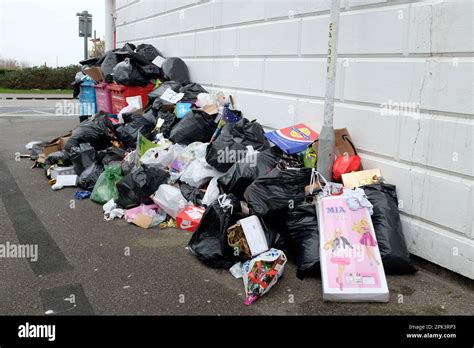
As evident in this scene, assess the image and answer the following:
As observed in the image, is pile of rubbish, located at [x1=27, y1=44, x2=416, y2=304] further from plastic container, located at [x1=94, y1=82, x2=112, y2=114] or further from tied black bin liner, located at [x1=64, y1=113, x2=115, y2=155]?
plastic container, located at [x1=94, y1=82, x2=112, y2=114]

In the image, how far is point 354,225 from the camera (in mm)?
3467

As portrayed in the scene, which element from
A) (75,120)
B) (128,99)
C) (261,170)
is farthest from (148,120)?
(75,120)

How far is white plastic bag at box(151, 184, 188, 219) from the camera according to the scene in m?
4.73

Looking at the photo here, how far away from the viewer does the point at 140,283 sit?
11.4 feet

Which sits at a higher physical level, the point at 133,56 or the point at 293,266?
the point at 133,56

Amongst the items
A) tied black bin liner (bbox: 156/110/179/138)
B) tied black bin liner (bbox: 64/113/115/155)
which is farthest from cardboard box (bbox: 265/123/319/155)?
tied black bin liner (bbox: 64/113/115/155)

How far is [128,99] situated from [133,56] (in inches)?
Result: 31.7

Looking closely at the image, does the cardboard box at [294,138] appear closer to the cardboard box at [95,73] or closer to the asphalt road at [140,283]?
the asphalt road at [140,283]

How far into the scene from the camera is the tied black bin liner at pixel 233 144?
480 centimetres

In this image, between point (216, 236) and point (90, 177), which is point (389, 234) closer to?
point (216, 236)

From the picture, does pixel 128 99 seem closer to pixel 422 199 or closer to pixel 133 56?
pixel 133 56

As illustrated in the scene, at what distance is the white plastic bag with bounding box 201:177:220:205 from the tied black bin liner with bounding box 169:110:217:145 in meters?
1.14

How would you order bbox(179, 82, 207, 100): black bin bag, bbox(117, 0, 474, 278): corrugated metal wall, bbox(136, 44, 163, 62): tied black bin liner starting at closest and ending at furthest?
bbox(117, 0, 474, 278): corrugated metal wall < bbox(179, 82, 207, 100): black bin bag < bbox(136, 44, 163, 62): tied black bin liner

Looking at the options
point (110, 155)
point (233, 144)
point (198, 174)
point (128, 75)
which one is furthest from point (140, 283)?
point (128, 75)
